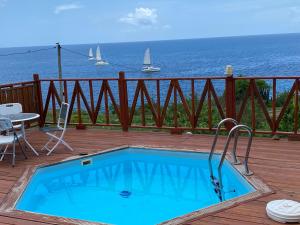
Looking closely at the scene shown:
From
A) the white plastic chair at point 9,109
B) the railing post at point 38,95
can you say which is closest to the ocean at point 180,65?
the railing post at point 38,95

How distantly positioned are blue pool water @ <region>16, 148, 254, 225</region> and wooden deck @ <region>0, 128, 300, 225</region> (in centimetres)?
26

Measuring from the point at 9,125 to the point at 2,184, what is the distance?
85 cm

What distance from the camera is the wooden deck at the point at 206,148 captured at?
11.5 ft

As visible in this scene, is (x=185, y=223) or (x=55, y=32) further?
(x=55, y=32)

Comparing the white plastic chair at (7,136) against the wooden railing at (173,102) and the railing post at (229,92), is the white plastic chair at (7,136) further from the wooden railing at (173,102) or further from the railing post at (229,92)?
the railing post at (229,92)

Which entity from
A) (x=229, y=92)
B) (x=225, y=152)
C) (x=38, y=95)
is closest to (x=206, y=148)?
(x=229, y=92)

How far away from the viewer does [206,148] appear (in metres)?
5.73

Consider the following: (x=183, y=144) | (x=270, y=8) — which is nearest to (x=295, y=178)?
(x=183, y=144)

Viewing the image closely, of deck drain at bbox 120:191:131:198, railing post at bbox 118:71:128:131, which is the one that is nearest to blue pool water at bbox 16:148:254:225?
deck drain at bbox 120:191:131:198

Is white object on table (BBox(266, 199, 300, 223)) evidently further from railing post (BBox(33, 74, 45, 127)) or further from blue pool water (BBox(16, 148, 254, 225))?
railing post (BBox(33, 74, 45, 127))

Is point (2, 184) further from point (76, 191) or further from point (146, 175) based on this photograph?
point (146, 175)

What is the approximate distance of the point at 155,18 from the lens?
24656 mm

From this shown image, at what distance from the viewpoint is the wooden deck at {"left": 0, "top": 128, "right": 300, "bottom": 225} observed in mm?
3502

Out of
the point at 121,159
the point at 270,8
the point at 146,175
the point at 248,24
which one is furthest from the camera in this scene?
the point at 248,24
